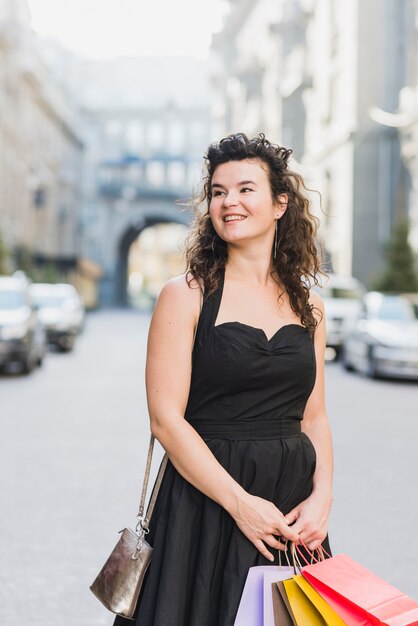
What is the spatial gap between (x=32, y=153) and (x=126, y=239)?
2984 centimetres

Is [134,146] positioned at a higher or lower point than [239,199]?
higher

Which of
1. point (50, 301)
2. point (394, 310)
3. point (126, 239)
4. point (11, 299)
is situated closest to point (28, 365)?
point (11, 299)

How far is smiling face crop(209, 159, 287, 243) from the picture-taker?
2.67 m

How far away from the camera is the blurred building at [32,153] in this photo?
4522 cm

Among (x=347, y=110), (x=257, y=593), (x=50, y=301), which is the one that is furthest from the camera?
(x=347, y=110)

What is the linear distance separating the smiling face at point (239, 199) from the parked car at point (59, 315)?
785 inches

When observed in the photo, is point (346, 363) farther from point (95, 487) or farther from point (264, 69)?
point (264, 69)

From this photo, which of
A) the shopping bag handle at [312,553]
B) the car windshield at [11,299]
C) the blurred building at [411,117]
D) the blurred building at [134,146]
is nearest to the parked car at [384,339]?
the car windshield at [11,299]

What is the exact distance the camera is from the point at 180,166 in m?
81.4

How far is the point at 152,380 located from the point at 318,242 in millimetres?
843

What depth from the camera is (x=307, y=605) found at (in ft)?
7.36

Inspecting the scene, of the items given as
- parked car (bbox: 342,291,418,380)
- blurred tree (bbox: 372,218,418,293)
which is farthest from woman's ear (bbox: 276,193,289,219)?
blurred tree (bbox: 372,218,418,293)

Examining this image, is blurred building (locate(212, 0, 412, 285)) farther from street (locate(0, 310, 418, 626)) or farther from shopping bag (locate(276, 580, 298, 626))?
shopping bag (locate(276, 580, 298, 626))

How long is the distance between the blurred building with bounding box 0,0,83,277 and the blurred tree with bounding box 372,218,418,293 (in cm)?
1699
